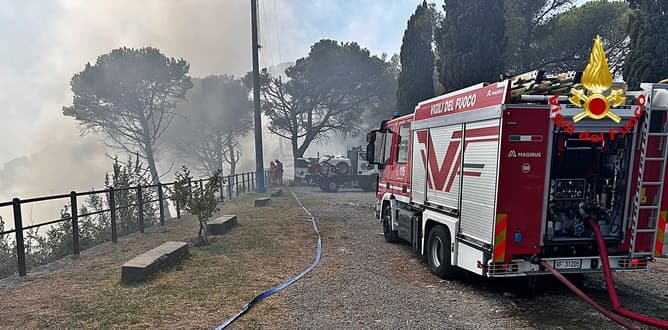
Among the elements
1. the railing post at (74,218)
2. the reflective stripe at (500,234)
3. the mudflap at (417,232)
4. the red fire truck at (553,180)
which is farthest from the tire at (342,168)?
the reflective stripe at (500,234)

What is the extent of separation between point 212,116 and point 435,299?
3246 cm

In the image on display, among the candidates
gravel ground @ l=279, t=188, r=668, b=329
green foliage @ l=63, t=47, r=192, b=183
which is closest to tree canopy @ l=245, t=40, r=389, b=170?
green foliage @ l=63, t=47, r=192, b=183

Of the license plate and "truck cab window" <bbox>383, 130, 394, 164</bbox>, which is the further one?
"truck cab window" <bbox>383, 130, 394, 164</bbox>

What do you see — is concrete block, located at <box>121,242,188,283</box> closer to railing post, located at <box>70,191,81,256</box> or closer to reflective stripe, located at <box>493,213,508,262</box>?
railing post, located at <box>70,191,81,256</box>

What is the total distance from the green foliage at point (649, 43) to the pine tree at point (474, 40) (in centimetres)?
375

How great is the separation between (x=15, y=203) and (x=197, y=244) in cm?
292

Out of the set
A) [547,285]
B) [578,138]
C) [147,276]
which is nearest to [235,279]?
[147,276]

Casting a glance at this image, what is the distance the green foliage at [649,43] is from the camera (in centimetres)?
892

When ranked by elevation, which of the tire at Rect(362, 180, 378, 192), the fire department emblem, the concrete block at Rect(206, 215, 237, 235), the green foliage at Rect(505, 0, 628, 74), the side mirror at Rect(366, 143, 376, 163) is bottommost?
the tire at Rect(362, 180, 378, 192)

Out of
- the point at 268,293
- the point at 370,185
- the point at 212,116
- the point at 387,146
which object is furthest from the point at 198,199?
the point at 212,116

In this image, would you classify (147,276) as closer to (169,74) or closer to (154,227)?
(154,227)

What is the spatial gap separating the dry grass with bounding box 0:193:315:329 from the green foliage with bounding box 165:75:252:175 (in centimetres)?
2761

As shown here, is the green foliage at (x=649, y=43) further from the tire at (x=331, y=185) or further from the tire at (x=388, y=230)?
the tire at (x=331, y=185)

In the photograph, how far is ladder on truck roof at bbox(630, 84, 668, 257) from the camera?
4141mm
